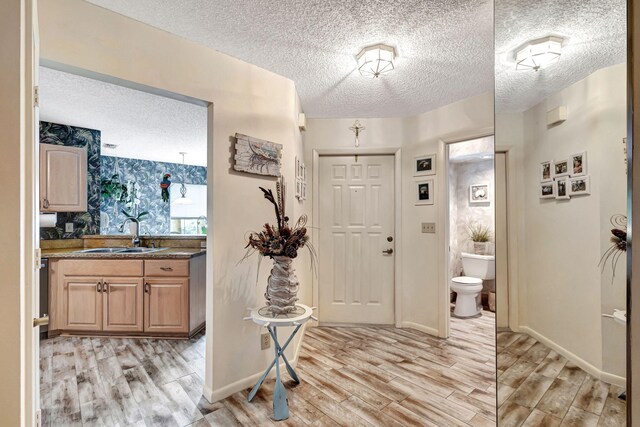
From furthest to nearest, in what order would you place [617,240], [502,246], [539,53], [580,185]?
[502,246], [539,53], [580,185], [617,240]

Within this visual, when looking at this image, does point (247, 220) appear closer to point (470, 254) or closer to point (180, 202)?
point (470, 254)

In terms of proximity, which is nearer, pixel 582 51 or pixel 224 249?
pixel 582 51

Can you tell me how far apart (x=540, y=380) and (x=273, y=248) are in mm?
1425

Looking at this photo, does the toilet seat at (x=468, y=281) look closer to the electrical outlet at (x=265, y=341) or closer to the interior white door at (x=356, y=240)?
the interior white door at (x=356, y=240)

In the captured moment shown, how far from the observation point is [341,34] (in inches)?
69.2

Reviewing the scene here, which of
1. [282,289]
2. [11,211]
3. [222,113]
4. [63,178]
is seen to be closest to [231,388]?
[282,289]

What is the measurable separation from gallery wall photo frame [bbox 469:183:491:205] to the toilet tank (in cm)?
80

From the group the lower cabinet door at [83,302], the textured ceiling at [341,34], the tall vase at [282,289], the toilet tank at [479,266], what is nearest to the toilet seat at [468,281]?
the toilet tank at [479,266]

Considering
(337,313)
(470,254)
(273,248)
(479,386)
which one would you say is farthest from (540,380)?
(470,254)

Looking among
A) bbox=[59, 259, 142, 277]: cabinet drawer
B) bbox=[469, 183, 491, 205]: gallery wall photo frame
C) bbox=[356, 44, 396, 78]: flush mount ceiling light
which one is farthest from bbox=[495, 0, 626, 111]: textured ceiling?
bbox=[59, 259, 142, 277]: cabinet drawer

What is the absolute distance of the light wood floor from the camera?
1758mm

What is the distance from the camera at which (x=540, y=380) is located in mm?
1168

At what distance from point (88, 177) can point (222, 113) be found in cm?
288

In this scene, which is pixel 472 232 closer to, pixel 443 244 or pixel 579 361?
pixel 443 244
